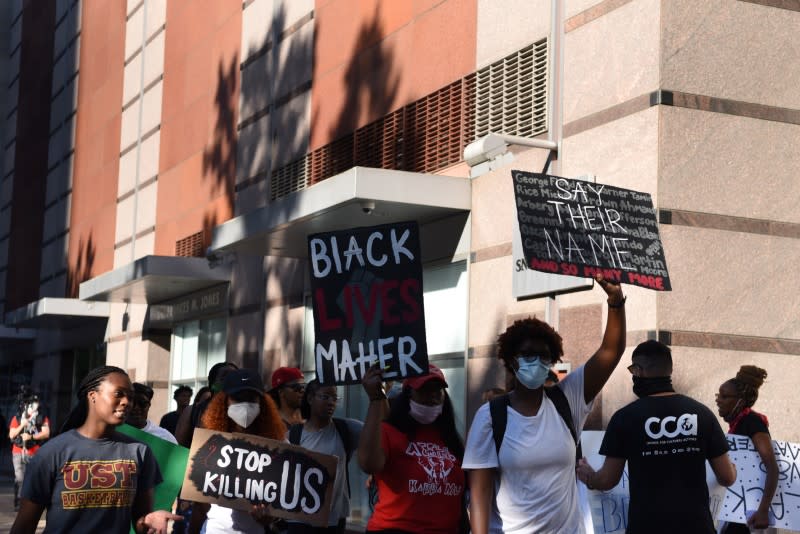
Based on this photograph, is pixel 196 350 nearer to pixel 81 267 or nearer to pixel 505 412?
pixel 81 267

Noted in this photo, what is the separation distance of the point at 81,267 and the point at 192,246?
27.1 feet

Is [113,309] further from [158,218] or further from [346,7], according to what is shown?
[346,7]

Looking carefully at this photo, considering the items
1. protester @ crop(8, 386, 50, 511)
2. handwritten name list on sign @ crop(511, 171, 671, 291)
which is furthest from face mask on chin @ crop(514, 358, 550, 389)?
protester @ crop(8, 386, 50, 511)

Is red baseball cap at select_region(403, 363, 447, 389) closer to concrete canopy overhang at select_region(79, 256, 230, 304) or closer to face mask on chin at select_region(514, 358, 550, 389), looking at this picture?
face mask on chin at select_region(514, 358, 550, 389)

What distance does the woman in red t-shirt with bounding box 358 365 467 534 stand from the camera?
6.29 m

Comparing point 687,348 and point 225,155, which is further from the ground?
point 225,155

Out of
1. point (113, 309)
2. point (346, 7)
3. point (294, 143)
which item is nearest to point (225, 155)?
point (294, 143)

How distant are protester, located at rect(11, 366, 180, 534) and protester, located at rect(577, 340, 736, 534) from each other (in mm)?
2145

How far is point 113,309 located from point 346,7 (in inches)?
491

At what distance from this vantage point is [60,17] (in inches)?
1380

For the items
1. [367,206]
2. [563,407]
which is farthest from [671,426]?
[367,206]

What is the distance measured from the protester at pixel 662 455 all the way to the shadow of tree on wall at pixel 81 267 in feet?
79.2

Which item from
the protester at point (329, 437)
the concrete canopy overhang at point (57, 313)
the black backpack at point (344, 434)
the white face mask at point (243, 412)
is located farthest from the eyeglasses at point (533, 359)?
the concrete canopy overhang at point (57, 313)

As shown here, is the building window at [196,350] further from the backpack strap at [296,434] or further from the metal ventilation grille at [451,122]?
the backpack strap at [296,434]
